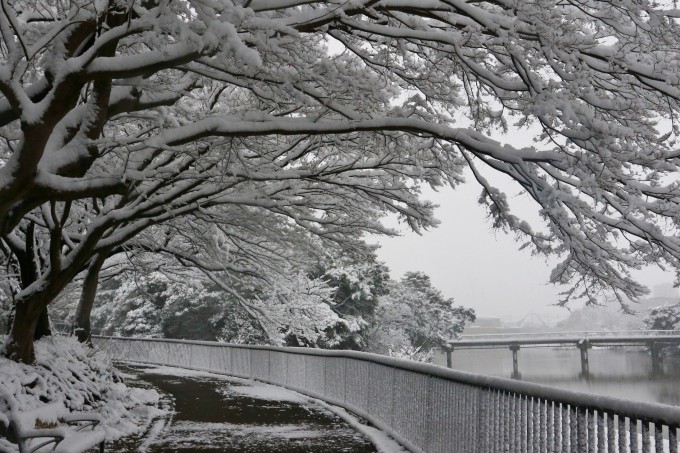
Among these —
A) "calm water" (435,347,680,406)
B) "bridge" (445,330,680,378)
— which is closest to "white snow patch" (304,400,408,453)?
"calm water" (435,347,680,406)

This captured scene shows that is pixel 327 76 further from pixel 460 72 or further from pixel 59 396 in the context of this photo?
pixel 59 396

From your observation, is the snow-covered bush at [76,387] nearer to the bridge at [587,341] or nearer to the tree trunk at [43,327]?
the tree trunk at [43,327]

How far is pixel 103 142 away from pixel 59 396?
18.6 ft

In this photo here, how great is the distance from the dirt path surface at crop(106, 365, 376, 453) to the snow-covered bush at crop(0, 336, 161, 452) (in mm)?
525

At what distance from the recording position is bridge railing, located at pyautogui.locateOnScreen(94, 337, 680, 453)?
4.39m

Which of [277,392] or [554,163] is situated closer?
[554,163]

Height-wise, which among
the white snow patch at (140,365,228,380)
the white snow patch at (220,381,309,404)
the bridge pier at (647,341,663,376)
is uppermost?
the white snow patch at (220,381,309,404)

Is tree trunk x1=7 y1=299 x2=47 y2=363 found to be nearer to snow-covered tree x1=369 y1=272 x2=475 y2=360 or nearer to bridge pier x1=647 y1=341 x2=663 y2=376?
snow-covered tree x1=369 y1=272 x2=475 y2=360

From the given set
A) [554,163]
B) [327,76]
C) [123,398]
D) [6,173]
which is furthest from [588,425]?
[123,398]

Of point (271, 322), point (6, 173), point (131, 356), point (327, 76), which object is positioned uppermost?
point (327, 76)

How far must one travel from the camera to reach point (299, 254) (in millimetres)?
19344

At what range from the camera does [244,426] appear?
448 inches

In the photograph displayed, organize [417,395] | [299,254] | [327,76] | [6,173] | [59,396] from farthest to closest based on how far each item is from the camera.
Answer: [299,254] → [59,396] → [417,395] → [327,76] → [6,173]

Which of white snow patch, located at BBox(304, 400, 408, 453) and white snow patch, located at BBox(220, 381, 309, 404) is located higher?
white snow patch, located at BBox(304, 400, 408, 453)
